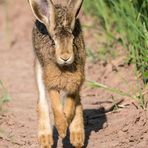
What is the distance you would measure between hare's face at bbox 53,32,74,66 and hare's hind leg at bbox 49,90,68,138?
1.39 feet

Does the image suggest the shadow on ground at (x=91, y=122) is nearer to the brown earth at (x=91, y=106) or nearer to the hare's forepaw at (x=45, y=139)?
the brown earth at (x=91, y=106)

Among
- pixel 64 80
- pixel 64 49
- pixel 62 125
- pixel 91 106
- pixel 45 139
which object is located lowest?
pixel 91 106

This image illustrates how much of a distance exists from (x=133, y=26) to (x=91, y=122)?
3.63 feet

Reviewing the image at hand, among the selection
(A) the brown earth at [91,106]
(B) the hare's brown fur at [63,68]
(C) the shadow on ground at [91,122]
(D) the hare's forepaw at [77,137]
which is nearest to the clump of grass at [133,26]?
(A) the brown earth at [91,106]

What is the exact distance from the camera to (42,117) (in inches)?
283

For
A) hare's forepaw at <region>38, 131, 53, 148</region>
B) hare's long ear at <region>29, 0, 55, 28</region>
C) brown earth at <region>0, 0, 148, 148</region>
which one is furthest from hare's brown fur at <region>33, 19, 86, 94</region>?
brown earth at <region>0, 0, 148, 148</region>

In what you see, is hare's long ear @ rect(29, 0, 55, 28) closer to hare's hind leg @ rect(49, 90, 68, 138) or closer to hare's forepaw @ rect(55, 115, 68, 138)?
hare's hind leg @ rect(49, 90, 68, 138)

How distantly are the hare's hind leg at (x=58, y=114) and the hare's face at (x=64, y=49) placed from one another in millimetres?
423

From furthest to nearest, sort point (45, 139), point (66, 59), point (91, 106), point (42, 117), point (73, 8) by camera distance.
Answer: point (91, 106)
point (42, 117)
point (45, 139)
point (73, 8)
point (66, 59)

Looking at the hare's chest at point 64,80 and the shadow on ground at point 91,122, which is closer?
the hare's chest at point 64,80

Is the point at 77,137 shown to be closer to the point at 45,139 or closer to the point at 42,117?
the point at 45,139

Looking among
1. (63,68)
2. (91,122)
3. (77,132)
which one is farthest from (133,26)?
(77,132)

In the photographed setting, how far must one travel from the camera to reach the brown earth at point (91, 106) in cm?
712

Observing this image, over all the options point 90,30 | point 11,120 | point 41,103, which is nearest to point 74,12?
point 41,103
